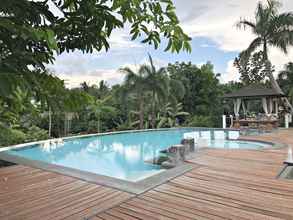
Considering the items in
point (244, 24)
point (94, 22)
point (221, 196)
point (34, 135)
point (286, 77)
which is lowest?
point (221, 196)

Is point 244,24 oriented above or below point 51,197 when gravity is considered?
above

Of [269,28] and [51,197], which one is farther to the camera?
[269,28]

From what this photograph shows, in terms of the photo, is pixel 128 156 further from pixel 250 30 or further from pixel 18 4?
pixel 250 30

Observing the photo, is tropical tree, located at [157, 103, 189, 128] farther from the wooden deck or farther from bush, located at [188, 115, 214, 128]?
the wooden deck

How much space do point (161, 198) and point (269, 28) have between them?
1769 cm

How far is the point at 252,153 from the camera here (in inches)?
297

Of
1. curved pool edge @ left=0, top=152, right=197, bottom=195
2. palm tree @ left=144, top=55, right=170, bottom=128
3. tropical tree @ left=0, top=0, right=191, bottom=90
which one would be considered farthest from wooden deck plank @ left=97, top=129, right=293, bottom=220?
palm tree @ left=144, top=55, right=170, bottom=128

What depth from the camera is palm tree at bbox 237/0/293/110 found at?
16781mm

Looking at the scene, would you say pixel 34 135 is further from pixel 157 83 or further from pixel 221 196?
pixel 221 196

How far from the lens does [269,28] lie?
685 inches

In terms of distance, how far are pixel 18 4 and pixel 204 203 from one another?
11.1 ft

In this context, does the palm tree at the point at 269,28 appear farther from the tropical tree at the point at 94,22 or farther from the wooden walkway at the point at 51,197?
the tropical tree at the point at 94,22

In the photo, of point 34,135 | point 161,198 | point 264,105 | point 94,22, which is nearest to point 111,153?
point 34,135

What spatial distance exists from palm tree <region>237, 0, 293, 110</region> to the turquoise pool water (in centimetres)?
980
